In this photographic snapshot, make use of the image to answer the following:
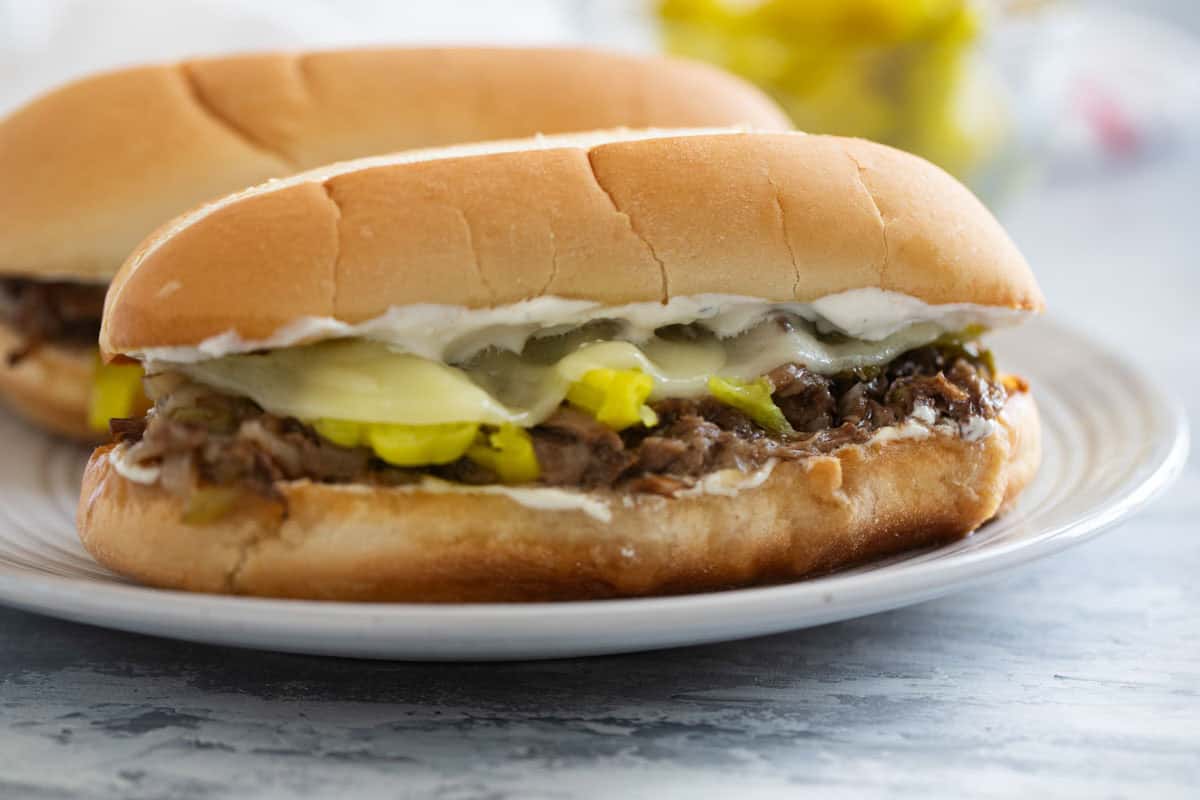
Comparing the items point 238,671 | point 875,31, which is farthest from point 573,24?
point 238,671

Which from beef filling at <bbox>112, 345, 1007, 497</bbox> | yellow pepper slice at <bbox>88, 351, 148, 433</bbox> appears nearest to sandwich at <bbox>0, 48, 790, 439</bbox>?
yellow pepper slice at <bbox>88, 351, 148, 433</bbox>

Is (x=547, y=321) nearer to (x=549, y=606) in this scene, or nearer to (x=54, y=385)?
(x=549, y=606)

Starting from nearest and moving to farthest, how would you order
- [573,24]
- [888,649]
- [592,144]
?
[888,649] → [592,144] → [573,24]

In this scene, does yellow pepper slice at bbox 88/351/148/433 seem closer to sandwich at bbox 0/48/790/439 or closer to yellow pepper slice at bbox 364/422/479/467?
sandwich at bbox 0/48/790/439

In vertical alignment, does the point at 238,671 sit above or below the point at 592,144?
below

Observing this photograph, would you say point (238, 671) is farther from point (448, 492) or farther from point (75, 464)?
point (75, 464)

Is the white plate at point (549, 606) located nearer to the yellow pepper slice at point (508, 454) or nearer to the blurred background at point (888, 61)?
the yellow pepper slice at point (508, 454)

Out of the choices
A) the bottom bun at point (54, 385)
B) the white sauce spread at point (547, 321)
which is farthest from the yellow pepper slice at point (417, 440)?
the bottom bun at point (54, 385)

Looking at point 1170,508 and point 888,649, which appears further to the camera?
point 1170,508
